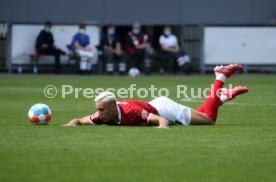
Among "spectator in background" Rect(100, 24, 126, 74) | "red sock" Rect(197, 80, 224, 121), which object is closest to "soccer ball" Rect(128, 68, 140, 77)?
"spectator in background" Rect(100, 24, 126, 74)

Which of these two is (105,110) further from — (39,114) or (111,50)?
(111,50)

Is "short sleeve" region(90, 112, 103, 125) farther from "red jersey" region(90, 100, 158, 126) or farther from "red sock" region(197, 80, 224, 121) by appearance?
"red sock" region(197, 80, 224, 121)

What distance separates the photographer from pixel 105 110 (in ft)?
41.1

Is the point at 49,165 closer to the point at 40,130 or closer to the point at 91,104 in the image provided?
the point at 40,130

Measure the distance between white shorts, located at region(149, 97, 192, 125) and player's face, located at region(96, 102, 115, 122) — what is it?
2.29 ft

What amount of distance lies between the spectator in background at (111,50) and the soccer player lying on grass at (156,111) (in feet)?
71.0

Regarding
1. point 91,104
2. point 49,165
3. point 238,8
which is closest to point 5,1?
point 238,8

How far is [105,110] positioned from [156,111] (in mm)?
833

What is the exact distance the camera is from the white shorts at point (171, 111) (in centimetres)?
1296

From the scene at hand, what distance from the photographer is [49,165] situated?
9203mm

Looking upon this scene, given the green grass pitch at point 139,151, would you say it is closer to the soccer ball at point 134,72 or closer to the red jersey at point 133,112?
the red jersey at point 133,112

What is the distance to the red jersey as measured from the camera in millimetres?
12664

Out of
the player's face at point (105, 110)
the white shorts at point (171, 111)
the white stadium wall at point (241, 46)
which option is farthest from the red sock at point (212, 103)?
the white stadium wall at point (241, 46)

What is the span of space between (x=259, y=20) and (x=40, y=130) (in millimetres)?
26827
